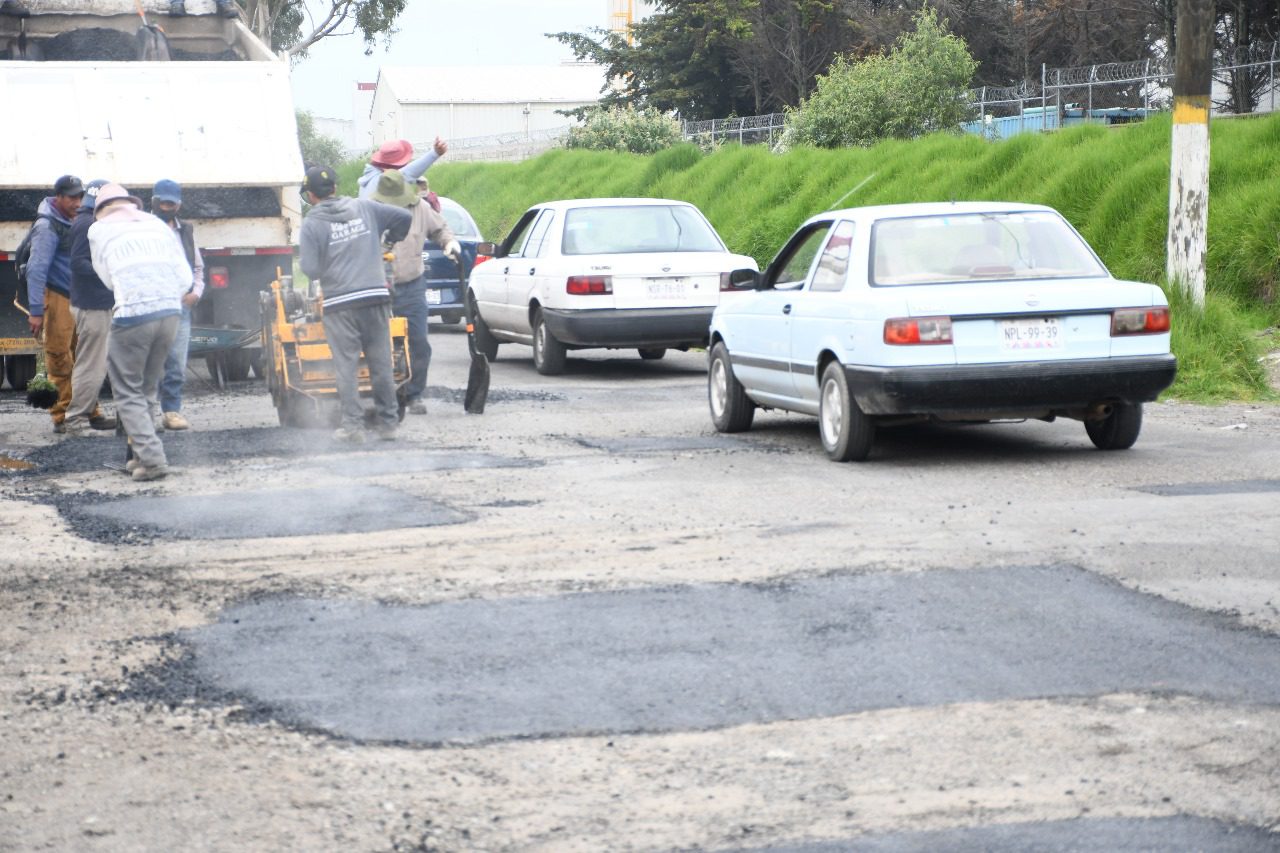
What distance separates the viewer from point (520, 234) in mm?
18062

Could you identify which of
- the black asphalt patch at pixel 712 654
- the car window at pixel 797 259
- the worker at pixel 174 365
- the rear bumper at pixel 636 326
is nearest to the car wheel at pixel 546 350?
the rear bumper at pixel 636 326

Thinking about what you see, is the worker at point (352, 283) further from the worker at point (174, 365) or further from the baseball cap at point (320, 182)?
the worker at point (174, 365)

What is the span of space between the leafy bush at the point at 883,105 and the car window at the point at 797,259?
66.1ft

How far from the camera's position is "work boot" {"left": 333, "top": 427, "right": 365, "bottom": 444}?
1184 cm

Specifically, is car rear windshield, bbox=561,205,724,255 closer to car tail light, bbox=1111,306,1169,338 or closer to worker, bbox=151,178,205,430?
worker, bbox=151,178,205,430

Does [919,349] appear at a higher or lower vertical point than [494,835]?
higher

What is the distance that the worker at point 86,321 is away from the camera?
40.1ft

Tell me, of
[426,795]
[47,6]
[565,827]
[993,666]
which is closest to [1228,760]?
[993,666]

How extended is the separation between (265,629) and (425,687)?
1.05 metres

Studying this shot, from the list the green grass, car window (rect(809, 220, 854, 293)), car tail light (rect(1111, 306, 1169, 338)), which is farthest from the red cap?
car tail light (rect(1111, 306, 1169, 338))

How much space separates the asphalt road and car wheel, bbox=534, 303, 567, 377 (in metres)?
6.22

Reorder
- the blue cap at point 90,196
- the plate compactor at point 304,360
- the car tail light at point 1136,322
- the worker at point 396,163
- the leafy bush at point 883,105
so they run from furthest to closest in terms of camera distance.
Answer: the leafy bush at point 883,105 → the worker at point 396,163 → the plate compactor at point 304,360 → the blue cap at point 90,196 → the car tail light at point 1136,322

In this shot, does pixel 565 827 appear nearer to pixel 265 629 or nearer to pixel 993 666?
pixel 993 666

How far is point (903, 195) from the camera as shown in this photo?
2334 cm
